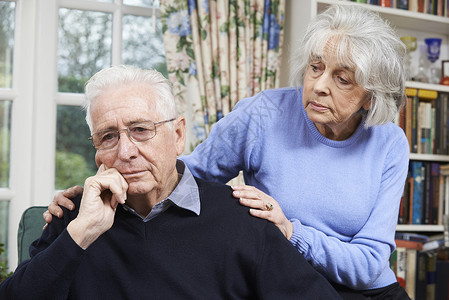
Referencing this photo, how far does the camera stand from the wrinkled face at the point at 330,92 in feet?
5.12

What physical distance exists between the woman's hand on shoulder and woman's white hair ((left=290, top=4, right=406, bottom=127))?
0.44 metres

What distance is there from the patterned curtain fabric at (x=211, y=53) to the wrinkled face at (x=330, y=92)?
1199 mm

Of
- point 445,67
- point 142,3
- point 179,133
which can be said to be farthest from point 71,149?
point 445,67

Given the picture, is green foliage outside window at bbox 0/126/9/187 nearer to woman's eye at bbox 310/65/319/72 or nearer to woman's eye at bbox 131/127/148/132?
woman's eye at bbox 131/127/148/132

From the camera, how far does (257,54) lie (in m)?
2.90

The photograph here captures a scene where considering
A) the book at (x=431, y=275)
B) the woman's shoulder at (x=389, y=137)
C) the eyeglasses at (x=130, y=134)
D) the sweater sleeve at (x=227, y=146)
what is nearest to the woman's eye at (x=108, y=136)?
the eyeglasses at (x=130, y=134)

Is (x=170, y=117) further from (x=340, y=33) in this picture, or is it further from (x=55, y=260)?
(x=340, y=33)

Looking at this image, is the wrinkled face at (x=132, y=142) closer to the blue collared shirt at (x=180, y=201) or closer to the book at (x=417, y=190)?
the blue collared shirt at (x=180, y=201)

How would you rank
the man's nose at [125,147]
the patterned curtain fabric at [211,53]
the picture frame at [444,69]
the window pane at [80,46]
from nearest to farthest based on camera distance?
the man's nose at [125,147], the patterned curtain fabric at [211,53], the window pane at [80,46], the picture frame at [444,69]

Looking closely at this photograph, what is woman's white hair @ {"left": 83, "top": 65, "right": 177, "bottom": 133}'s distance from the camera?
1363mm

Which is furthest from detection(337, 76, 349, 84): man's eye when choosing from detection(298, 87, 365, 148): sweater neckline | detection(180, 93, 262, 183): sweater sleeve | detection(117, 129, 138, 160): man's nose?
detection(117, 129, 138, 160): man's nose

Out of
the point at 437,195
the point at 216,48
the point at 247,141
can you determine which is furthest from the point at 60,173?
the point at 437,195

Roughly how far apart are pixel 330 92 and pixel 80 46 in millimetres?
1851

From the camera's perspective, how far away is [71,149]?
2.98 meters
